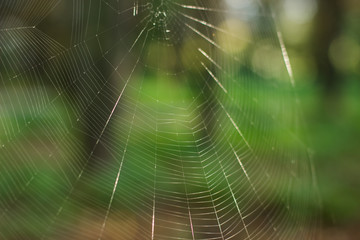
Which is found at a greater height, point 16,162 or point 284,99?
point 16,162

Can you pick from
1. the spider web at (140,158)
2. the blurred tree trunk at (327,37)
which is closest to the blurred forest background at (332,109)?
the blurred tree trunk at (327,37)

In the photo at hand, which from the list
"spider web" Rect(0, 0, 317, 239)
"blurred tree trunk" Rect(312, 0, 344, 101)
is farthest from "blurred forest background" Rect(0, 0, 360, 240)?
"spider web" Rect(0, 0, 317, 239)

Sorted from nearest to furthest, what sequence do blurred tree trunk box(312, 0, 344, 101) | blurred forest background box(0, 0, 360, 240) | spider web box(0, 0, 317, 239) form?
spider web box(0, 0, 317, 239), blurred forest background box(0, 0, 360, 240), blurred tree trunk box(312, 0, 344, 101)

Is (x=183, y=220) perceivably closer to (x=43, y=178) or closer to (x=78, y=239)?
(x=78, y=239)

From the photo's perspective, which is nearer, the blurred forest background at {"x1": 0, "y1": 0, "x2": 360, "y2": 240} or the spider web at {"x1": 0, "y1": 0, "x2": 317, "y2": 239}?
the spider web at {"x1": 0, "y1": 0, "x2": 317, "y2": 239}

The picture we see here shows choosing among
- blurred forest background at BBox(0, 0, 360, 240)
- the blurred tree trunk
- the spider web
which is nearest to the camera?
the spider web

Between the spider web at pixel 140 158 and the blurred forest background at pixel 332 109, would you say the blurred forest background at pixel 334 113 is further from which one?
the spider web at pixel 140 158

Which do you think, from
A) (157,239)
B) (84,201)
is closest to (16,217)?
(84,201)

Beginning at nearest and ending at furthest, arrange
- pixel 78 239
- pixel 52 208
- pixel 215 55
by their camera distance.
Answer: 1. pixel 78 239
2. pixel 52 208
3. pixel 215 55

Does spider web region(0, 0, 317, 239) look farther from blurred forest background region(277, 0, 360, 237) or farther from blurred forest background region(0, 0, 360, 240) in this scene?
blurred forest background region(277, 0, 360, 237)
